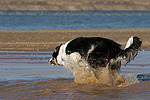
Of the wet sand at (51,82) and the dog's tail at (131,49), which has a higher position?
the dog's tail at (131,49)

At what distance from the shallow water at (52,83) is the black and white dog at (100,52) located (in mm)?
557

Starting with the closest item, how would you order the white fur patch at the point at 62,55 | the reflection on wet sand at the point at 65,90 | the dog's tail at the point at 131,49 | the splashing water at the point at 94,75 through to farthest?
1. the reflection on wet sand at the point at 65,90
2. the dog's tail at the point at 131,49
3. the splashing water at the point at 94,75
4. the white fur patch at the point at 62,55

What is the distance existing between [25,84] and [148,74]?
3245mm

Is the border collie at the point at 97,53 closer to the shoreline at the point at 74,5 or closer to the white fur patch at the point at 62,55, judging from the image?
the white fur patch at the point at 62,55

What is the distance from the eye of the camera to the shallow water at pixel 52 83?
313 inches

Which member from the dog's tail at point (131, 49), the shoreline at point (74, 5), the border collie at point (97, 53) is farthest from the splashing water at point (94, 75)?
the shoreline at point (74, 5)

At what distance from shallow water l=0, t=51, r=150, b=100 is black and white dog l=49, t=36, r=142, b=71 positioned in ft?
1.83

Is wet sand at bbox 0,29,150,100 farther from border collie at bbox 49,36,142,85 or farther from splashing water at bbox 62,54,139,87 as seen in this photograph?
border collie at bbox 49,36,142,85

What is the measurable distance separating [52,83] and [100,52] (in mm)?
1409

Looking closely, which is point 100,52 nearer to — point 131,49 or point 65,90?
point 131,49

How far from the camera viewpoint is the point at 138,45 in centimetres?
855

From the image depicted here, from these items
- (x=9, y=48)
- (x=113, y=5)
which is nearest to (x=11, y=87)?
(x=9, y=48)

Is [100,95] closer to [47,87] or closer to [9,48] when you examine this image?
[47,87]

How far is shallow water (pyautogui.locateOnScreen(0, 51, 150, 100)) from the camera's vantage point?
26.1 feet
